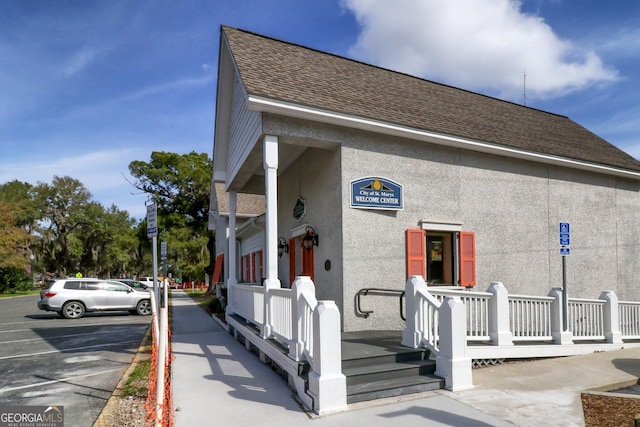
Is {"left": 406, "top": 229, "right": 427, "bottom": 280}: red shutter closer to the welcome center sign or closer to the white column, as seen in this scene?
the welcome center sign

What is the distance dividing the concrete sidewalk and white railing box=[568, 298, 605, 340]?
48 centimetres

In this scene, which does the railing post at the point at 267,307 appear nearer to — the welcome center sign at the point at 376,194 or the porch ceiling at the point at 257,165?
the welcome center sign at the point at 376,194

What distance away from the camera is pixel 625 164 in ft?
37.0

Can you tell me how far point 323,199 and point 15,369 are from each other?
675 cm

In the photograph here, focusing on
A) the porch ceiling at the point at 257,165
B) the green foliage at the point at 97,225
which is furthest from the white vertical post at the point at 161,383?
the green foliage at the point at 97,225

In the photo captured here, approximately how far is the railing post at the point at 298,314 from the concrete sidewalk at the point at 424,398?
609mm

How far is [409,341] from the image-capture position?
619 centimetres

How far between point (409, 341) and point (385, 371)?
96 cm

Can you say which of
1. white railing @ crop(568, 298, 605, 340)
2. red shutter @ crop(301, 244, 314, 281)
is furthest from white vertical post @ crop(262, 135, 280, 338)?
white railing @ crop(568, 298, 605, 340)

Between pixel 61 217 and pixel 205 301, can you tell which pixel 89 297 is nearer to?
pixel 205 301

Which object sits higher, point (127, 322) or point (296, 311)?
point (296, 311)

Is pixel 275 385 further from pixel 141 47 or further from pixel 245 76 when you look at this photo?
pixel 141 47

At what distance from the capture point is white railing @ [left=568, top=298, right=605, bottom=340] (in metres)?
7.96

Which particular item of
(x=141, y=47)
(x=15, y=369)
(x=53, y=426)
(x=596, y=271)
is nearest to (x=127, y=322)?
(x=15, y=369)
